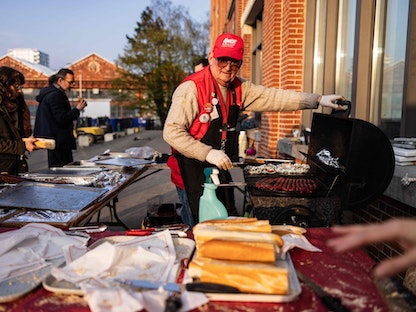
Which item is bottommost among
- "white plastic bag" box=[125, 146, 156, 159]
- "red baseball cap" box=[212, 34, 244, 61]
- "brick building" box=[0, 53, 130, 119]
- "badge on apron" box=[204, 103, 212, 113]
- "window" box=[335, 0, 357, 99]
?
"white plastic bag" box=[125, 146, 156, 159]

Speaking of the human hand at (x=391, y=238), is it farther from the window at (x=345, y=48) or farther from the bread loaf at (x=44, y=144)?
the window at (x=345, y=48)

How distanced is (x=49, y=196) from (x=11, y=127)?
181cm

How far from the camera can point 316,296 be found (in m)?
1.38

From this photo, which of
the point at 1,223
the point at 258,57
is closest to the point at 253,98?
the point at 1,223

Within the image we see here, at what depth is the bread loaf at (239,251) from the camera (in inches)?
56.9

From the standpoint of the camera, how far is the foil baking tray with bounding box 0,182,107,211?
8.70 ft

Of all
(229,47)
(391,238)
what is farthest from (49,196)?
(391,238)

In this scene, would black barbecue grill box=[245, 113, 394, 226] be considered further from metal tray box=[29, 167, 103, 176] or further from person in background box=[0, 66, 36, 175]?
person in background box=[0, 66, 36, 175]

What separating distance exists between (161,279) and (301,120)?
19.1 ft

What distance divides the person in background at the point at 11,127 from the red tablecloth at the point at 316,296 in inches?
120

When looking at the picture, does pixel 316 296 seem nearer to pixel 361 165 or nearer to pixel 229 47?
pixel 361 165

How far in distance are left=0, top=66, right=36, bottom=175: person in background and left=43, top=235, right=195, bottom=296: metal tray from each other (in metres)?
2.68

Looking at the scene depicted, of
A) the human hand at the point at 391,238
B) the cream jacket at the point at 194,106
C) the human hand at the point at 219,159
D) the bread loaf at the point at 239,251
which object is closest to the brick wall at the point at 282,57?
the cream jacket at the point at 194,106

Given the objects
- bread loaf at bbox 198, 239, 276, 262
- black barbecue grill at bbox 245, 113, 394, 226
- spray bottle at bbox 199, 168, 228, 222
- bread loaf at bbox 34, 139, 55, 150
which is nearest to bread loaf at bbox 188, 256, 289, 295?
bread loaf at bbox 198, 239, 276, 262
